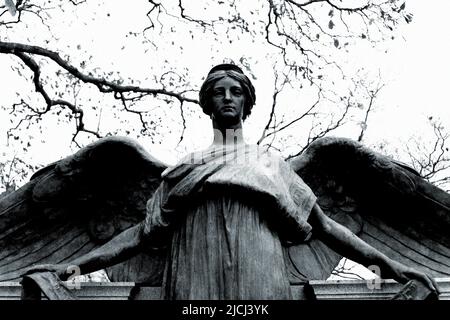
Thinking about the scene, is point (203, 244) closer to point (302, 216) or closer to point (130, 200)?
point (302, 216)

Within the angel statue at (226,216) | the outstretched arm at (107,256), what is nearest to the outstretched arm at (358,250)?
the angel statue at (226,216)

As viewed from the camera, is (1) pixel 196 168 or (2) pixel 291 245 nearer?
(1) pixel 196 168

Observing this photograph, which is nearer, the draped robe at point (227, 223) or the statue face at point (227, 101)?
the draped robe at point (227, 223)

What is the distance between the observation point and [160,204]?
15.2 feet

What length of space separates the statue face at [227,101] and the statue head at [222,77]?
0.03 meters

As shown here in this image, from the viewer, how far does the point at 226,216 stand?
432cm

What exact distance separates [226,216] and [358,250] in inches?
35.0

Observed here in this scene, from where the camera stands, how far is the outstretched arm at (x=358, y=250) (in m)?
4.39

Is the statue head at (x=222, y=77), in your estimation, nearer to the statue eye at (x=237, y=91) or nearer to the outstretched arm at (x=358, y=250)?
the statue eye at (x=237, y=91)

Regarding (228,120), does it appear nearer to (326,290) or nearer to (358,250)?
(358,250)

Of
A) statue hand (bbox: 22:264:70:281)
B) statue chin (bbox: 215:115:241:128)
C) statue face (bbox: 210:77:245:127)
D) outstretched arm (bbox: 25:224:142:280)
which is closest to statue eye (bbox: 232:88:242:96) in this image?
statue face (bbox: 210:77:245:127)
